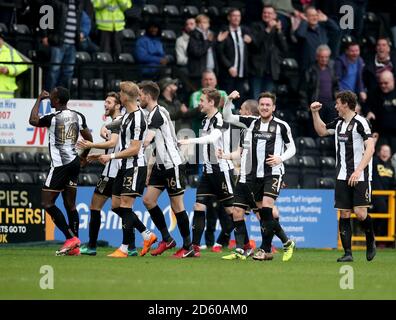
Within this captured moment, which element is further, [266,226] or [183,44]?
[183,44]

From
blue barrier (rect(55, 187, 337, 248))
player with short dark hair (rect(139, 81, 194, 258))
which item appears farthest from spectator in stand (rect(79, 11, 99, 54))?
player with short dark hair (rect(139, 81, 194, 258))

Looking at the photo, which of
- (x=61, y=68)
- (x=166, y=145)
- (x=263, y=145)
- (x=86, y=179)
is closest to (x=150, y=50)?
(x=61, y=68)

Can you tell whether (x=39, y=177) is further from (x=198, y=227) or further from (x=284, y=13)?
(x=284, y=13)

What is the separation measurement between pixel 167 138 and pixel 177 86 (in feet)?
17.9

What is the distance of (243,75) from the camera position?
23.1 m

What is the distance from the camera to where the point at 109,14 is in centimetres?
2269

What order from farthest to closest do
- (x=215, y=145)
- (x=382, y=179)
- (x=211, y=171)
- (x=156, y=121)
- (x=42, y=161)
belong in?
(x=382, y=179) → (x=42, y=161) → (x=215, y=145) → (x=211, y=171) → (x=156, y=121)

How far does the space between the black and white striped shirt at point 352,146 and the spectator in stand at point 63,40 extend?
6.57m

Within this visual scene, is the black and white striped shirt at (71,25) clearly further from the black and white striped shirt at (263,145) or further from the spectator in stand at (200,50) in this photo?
the black and white striped shirt at (263,145)

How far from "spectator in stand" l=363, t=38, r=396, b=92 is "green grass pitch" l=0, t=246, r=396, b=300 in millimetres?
7600

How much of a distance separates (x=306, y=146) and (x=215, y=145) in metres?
5.61
